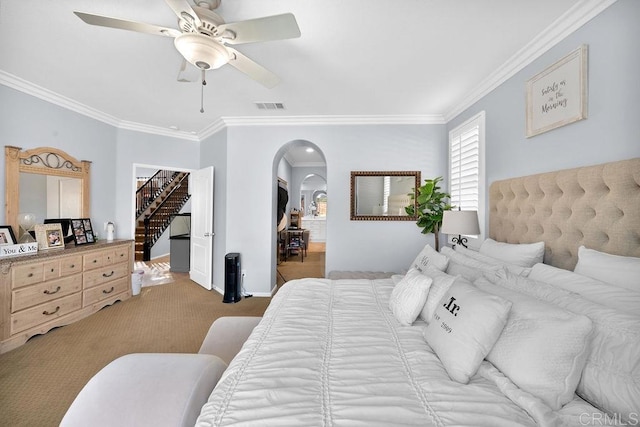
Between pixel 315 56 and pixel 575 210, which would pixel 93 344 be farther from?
pixel 575 210

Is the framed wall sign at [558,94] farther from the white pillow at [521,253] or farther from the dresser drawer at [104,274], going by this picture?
the dresser drawer at [104,274]

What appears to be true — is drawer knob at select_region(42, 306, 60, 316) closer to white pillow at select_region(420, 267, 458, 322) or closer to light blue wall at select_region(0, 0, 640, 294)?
light blue wall at select_region(0, 0, 640, 294)

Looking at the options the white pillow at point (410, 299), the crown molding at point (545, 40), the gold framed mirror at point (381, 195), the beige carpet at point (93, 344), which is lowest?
the beige carpet at point (93, 344)

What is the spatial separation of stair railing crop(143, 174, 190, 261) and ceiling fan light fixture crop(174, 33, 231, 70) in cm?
639

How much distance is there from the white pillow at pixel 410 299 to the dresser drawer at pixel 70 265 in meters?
3.48

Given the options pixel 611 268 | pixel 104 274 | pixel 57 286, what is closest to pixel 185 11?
pixel 611 268

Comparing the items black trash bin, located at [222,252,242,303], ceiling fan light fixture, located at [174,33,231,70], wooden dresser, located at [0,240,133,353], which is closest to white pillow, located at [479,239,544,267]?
ceiling fan light fixture, located at [174,33,231,70]

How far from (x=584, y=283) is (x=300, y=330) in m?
1.38

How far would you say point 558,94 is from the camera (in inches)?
72.2

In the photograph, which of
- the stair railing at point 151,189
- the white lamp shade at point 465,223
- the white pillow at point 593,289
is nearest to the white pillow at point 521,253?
the white pillow at point 593,289

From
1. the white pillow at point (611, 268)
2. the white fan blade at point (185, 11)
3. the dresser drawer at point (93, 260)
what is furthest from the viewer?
the dresser drawer at point (93, 260)

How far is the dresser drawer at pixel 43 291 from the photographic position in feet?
8.18

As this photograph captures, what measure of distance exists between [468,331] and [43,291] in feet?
12.4

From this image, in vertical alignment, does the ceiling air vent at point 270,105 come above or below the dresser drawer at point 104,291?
above
